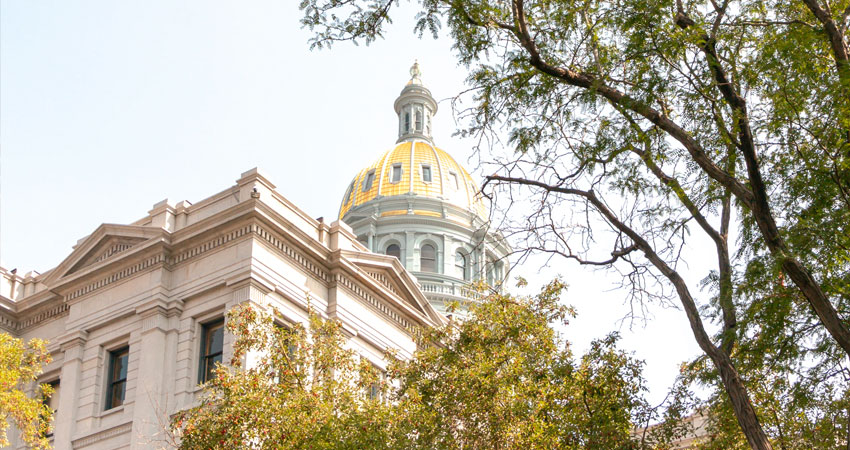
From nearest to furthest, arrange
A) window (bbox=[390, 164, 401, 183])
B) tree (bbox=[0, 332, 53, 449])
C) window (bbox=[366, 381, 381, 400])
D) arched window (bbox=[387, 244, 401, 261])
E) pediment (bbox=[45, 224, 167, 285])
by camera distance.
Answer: window (bbox=[366, 381, 381, 400])
tree (bbox=[0, 332, 53, 449])
pediment (bbox=[45, 224, 167, 285])
arched window (bbox=[387, 244, 401, 261])
window (bbox=[390, 164, 401, 183])

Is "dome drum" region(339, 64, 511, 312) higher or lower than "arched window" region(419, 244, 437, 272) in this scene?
higher

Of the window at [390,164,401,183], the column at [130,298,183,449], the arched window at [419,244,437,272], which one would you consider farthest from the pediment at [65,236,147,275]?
the window at [390,164,401,183]

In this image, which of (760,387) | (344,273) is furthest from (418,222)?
(760,387)

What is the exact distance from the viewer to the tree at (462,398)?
64.1 feet

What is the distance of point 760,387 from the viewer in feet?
68.4

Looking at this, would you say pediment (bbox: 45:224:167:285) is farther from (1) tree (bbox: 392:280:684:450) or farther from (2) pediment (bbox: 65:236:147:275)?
(1) tree (bbox: 392:280:684:450)

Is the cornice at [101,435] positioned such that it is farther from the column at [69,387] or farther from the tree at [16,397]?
the tree at [16,397]

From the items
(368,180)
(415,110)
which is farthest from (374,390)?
(415,110)

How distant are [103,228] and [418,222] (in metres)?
34.9

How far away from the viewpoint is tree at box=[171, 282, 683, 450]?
64.1 ft

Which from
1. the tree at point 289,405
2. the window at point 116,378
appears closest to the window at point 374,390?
the tree at point 289,405

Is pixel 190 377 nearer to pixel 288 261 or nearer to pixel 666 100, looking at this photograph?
pixel 288 261

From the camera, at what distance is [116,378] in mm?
31484

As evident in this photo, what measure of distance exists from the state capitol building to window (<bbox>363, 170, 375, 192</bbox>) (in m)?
35.3
